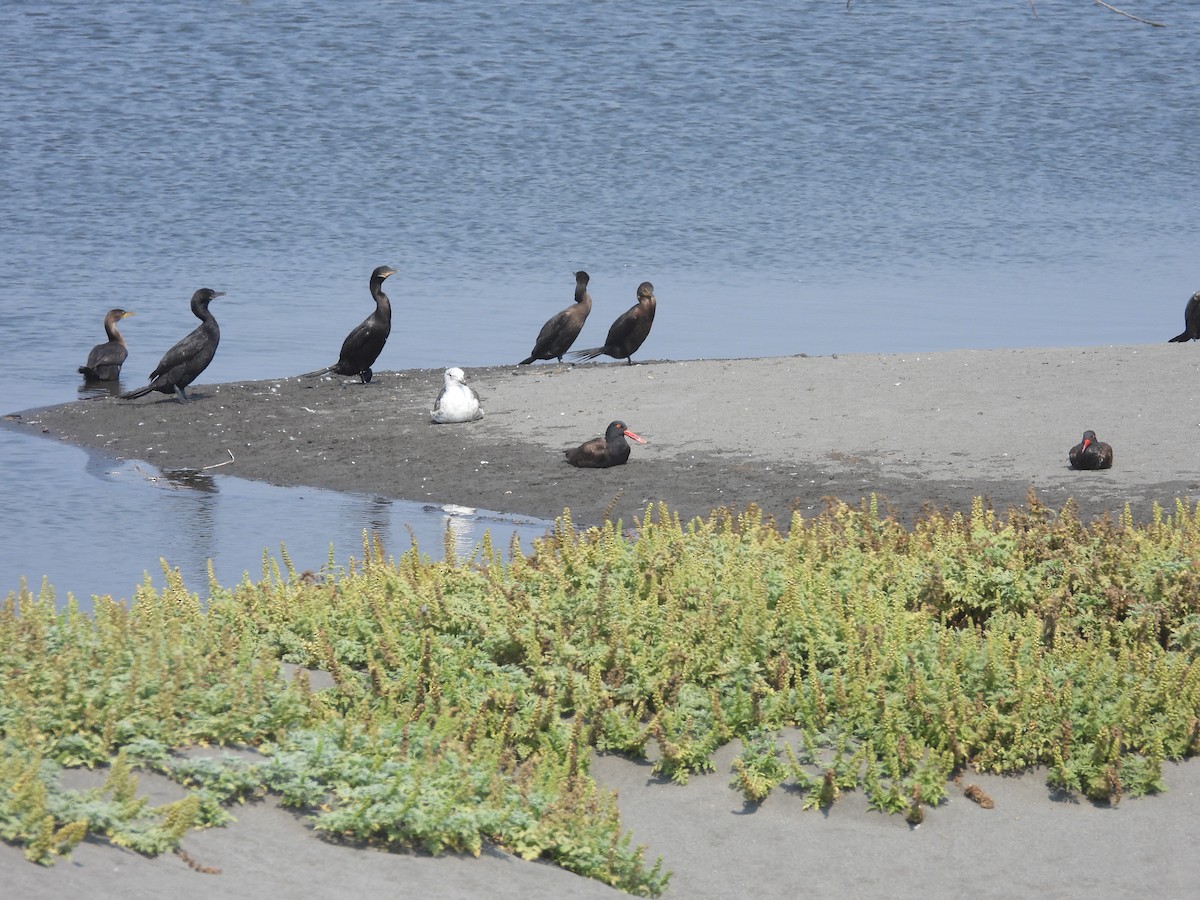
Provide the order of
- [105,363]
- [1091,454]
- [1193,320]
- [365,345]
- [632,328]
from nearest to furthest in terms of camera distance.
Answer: [1091,454] → [365,345] → [632,328] → [1193,320] → [105,363]

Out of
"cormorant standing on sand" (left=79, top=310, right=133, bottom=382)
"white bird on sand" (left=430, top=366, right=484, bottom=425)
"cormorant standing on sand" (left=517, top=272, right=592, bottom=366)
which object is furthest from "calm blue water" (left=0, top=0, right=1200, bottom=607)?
"white bird on sand" (left=430, top=366, right=484, bottom=425)

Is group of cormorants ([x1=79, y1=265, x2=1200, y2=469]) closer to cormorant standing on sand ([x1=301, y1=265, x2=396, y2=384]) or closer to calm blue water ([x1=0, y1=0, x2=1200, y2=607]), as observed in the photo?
cormorant standing on sand ([x1=301, y1=265, x2=396, y2=384])

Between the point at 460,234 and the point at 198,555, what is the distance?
64.6ft

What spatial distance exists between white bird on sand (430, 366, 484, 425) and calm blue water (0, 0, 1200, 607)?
251 cm

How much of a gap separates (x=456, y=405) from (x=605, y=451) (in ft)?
8.28

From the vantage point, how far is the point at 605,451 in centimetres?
1314

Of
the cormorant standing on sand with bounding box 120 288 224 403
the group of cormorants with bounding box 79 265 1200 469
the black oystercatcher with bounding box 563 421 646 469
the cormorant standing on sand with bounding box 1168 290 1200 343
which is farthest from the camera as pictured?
the cormorant standing on sand with bounding box 1168 290 1200 343

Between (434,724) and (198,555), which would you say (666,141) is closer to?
(198,555)

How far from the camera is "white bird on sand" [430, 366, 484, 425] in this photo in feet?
49.8

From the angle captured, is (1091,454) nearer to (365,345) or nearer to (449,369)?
(449,369)

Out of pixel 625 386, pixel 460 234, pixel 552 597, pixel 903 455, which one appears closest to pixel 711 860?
pixel 552 597

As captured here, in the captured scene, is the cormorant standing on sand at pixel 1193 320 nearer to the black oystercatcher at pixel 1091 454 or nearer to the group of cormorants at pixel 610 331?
the group of cormorants at pixel 610 331

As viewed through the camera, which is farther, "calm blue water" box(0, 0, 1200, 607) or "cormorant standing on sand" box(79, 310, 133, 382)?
"calm blue water" box(0, 0, 1200, 607)

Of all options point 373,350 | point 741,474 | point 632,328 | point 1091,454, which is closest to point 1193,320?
point 632,328
